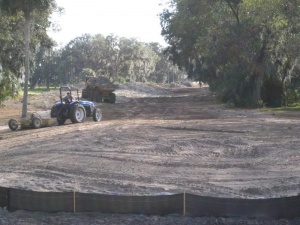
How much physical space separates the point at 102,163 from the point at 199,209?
522 cm

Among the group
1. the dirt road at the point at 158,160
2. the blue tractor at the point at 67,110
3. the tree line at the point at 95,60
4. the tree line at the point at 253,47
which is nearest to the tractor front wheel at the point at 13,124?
the blue tractor at the point at 67,110

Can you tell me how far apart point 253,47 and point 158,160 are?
20.7 meters

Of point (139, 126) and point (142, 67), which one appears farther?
point (142, 67)

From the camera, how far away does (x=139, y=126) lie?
20391 millimetres

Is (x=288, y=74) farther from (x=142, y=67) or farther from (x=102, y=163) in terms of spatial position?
(x=142, y=67)

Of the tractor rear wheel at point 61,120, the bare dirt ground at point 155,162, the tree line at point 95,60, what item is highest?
the tree line at point 95,60

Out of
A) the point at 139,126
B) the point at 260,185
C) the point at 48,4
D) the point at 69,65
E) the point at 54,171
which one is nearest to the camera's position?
the point at 260,185

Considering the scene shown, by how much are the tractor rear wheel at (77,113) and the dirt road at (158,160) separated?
239 cm

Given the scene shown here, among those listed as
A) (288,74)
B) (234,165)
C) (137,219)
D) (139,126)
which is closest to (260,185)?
(234,165)

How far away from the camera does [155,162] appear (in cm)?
1288

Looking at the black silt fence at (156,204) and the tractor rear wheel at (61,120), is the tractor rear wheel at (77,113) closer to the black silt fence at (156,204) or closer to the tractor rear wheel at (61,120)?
the tractor rear wheel at (61,120)

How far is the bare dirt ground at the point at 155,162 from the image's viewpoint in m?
9.88

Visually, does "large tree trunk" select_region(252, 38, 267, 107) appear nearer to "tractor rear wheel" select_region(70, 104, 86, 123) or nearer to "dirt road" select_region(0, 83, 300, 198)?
"dirt road" select_region(0, 83, 300, 198)

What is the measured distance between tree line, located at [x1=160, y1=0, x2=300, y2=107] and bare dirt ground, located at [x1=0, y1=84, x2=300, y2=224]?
478 inches
